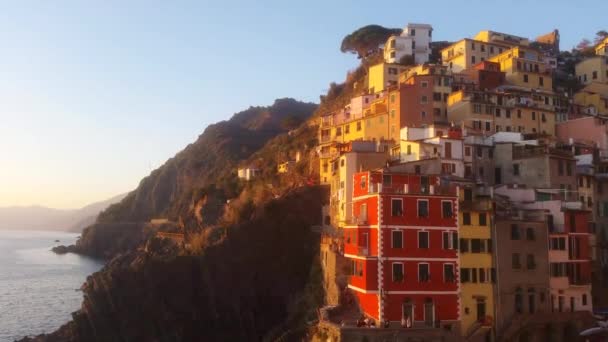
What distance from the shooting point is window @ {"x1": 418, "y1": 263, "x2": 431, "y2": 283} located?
40156mm

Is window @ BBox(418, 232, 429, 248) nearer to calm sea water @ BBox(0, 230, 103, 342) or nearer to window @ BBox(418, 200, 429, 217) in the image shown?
window @ BBox(418, 200, 429, 217)

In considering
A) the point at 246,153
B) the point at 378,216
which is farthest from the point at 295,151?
the point at 246,153

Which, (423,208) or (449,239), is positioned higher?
(423,208)

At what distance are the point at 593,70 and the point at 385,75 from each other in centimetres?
2982

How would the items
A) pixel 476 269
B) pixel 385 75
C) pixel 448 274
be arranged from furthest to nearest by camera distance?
pixel 385 75 → pixel 476 269 → pixel 448 274

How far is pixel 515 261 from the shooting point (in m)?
42.1

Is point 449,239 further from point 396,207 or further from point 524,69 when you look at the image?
point 524,69

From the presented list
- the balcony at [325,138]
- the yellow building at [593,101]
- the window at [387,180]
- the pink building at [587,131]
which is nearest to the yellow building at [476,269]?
the window at [387,180]

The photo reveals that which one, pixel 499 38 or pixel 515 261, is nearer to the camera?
pixel 515 261

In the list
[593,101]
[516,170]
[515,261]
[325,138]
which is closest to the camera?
[515,261]

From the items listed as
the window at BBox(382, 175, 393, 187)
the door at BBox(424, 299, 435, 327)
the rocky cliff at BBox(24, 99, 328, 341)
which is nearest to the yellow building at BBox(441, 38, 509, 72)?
the rocky cliff at BBox(24, 99, 328, 341)

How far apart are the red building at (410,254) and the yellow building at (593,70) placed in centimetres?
5437

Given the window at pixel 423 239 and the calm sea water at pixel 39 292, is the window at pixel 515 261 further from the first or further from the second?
the calm sea water at pixel 39 292

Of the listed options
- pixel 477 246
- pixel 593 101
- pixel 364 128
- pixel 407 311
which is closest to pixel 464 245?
pixel 477 246
